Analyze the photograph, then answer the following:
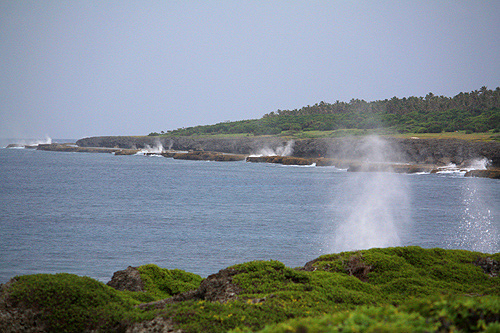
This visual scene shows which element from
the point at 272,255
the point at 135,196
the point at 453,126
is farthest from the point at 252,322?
the point at 453,126

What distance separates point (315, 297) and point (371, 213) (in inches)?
1297

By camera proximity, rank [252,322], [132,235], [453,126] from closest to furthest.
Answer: [252,322] → [132,235] → [453,126]

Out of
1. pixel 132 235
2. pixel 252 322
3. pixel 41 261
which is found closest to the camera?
pixel 252 322

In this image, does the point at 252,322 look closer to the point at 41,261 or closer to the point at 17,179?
the point at 41,261

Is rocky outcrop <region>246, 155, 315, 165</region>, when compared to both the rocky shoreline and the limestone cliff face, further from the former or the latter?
the limestone cliff face

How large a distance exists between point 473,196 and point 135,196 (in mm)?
44411

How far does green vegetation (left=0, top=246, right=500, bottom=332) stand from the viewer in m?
6.32

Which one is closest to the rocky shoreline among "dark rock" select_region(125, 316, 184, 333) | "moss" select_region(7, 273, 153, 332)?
"dark rock" select_region(125, 316, 184, 333)

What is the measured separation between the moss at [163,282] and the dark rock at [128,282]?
170 millimetres

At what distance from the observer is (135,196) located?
Answer: 54.6 meters

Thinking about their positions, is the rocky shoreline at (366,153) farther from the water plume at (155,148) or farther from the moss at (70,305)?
the moss at (70,305)

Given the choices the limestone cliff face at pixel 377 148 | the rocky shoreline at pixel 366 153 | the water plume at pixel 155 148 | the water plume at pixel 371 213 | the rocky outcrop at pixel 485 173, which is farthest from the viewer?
the water plume at pixel 155 148

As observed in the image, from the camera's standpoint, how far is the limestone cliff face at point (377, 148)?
9056 cm

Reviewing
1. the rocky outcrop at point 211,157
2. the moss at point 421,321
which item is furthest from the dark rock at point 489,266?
the rocky outcrop at point 211,157
